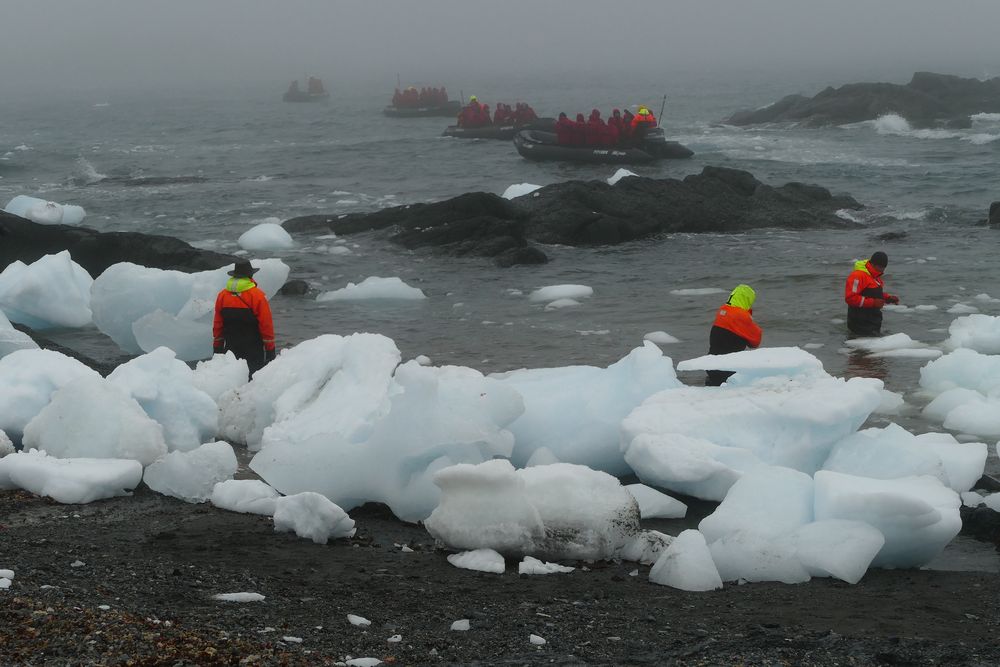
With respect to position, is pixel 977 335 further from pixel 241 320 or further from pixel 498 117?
pixel 498 117

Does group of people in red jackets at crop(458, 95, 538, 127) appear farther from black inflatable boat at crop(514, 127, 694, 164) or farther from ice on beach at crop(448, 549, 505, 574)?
ice on beach at crop(448, 549, 505, 574)

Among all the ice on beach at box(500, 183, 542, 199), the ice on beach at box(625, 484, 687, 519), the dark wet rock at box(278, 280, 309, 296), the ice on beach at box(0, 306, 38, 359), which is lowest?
the dark wet rock at box(278, 280, 309, 296)

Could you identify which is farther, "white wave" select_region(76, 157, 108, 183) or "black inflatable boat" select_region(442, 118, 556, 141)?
"black inflatable boat" select_region(442, 118, 556, 141)

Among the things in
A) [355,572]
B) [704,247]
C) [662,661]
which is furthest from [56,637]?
[704,247]

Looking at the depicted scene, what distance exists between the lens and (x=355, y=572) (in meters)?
5.66

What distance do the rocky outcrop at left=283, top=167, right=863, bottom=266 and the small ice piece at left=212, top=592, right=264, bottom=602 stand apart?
41.2 ft

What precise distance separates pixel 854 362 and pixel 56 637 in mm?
8828

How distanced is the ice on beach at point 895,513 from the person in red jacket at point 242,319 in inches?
197

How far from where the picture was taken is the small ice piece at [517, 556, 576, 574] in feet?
18.9

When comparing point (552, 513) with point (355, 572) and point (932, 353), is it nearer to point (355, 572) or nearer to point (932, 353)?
point (355, 572)

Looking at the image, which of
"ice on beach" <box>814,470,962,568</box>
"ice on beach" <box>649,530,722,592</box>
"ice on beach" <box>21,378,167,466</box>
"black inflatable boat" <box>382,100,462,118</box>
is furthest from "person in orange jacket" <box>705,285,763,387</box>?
"black inflatable boat" <box>382,100,462,118</box>

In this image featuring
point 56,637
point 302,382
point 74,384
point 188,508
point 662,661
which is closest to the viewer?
point 56,637

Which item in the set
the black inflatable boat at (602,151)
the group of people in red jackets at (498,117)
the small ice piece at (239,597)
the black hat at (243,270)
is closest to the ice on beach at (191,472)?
the small ice piece at (239,597)

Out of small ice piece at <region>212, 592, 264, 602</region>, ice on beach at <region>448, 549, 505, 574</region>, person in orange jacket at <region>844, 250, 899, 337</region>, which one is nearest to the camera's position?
small ice piece at <region>212, 592, 264, 602</region>
